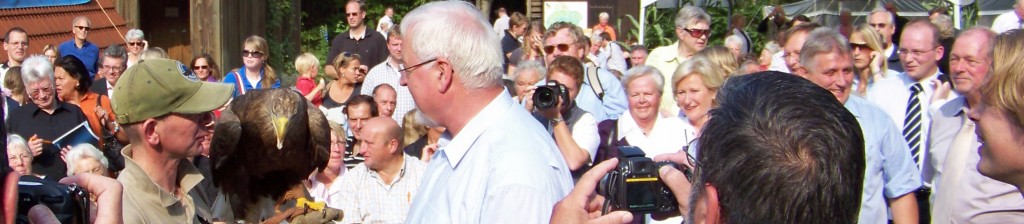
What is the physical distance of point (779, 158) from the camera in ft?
6.07

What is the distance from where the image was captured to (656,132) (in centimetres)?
619

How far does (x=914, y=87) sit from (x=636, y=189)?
14.5 ft

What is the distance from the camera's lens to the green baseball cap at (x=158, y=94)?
309 centimetres

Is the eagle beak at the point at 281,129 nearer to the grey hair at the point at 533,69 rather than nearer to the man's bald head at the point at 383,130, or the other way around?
the man's bald head at the point at 383,130

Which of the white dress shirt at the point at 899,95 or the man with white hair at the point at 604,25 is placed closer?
the white dress shirt at the point at 899,95

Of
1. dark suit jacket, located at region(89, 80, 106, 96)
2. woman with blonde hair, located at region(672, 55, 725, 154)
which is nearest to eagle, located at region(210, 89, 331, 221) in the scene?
woman with blonde hair, located at region(672, 55, 725, 154)

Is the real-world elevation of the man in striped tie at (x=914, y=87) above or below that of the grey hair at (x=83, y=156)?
above

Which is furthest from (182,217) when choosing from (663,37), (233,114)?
(663,37)

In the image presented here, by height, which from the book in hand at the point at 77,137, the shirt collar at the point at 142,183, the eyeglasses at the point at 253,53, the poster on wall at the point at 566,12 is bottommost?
the book in hand at the point at 77,137

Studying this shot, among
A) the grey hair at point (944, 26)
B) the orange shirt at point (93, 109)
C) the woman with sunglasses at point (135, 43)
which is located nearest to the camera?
the orange shirt at point (93, 109)

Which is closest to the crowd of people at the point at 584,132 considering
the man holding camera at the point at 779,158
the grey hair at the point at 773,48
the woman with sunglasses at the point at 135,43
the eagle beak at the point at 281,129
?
the man holding camera at the point at 779,158

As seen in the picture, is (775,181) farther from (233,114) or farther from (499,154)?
(233,114)

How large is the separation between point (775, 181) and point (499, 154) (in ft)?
3.27

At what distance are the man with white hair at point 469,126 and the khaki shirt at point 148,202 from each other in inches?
27.9
